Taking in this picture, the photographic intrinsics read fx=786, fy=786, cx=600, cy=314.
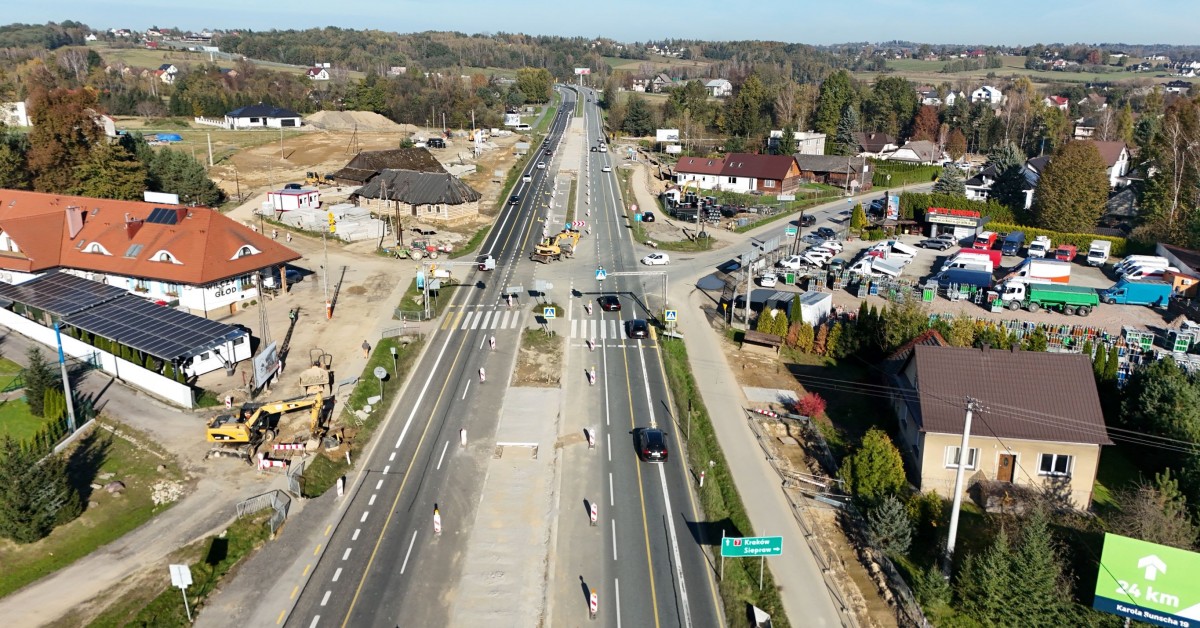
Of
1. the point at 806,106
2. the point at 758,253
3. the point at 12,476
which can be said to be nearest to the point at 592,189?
the point at 758,253

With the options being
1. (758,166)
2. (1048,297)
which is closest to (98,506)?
(1048,297)

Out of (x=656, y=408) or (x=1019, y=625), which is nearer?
(x=1019, y=625)

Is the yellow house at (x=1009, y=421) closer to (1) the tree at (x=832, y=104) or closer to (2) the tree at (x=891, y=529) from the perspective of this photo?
(2) the tree at (x=891, y=529)

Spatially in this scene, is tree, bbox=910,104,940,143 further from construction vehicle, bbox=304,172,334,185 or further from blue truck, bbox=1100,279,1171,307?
construction vehicle, bbox=304,172,334,185

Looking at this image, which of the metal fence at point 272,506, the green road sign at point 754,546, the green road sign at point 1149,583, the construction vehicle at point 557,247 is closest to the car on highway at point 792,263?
the construction vehicle at point 557,247

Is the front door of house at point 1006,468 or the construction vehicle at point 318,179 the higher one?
the construction vehicle at point 318,179

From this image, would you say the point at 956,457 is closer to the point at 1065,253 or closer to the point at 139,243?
the point at 1065,253

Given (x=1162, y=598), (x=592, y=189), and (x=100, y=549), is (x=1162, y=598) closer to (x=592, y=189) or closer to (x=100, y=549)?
(x=100, y=549)
